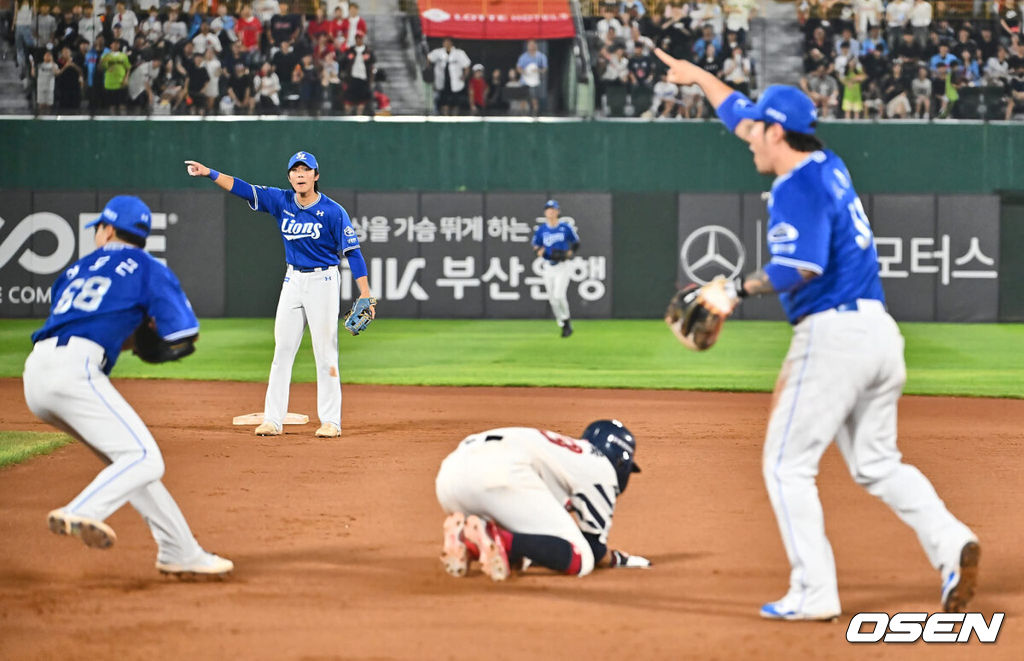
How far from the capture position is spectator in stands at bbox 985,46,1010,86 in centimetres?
2636

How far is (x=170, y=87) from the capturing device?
26.2m

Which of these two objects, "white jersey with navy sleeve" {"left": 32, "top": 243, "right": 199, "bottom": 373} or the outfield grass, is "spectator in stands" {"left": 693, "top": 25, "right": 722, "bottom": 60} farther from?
"white jersey with navy sleeve" {"left": 32, "top": 243, "right": 199, "bottom": 373}

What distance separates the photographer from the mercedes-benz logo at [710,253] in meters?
25.4

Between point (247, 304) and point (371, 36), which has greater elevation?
point (371, 36)

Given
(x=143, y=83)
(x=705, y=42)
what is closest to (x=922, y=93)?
(x=705, y=42)

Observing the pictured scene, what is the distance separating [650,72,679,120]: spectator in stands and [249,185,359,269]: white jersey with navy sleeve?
16662mm

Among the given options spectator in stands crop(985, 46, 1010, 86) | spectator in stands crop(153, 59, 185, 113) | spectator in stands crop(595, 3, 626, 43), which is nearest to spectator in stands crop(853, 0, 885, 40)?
spectator in stands crop(985, 46, 1010, 86)

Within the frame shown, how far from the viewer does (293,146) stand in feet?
85.5

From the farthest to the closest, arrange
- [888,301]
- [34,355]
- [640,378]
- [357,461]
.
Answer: [888,301], [640,378], [357,461], [34,355]

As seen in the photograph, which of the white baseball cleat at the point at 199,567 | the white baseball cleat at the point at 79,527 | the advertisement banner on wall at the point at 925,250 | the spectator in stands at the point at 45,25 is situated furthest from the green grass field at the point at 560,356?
the white baseball cleat at the point at 79,527

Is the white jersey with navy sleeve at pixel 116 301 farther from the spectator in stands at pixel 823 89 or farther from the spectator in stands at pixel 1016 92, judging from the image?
the spectator in stands at pixel 1016 92

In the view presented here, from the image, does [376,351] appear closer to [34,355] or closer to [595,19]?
[595,19]

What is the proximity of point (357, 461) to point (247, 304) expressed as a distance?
54.9 ft

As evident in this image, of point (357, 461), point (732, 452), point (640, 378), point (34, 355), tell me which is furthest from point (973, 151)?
point (34, 355)
